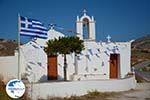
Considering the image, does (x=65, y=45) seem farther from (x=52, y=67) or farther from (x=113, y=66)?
(x=113, y=66)

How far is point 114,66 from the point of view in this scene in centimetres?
2395

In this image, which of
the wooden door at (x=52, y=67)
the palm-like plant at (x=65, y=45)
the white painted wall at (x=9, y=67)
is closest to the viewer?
the palm-like plant at (x=65, y=45)

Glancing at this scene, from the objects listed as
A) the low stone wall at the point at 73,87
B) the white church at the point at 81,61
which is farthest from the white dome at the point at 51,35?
the low stone wall at the point at 73,87

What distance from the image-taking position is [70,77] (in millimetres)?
21859

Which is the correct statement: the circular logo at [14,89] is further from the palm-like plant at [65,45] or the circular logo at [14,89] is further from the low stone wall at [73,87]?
the palm-like plant at [65,45]

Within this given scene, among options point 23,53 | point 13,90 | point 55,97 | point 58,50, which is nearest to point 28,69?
point 23,53

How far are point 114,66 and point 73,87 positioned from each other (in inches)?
328

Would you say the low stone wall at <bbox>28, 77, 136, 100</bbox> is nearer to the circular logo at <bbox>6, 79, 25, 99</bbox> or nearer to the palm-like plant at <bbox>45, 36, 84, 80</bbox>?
the palm-like plant at <bbox>45, 36, 84, 80</bbox>

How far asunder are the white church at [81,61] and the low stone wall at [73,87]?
16.4 inches

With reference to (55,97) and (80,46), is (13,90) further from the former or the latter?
(80,46)

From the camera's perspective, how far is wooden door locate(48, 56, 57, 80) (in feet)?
70.7

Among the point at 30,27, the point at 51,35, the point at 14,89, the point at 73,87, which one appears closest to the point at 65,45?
the point at 73,87

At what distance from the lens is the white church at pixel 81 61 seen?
789 inches

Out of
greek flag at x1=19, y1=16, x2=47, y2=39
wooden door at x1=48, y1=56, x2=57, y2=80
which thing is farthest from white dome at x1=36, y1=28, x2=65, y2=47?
greek flag at x1=19, y1=16, x2=47, y2=39
